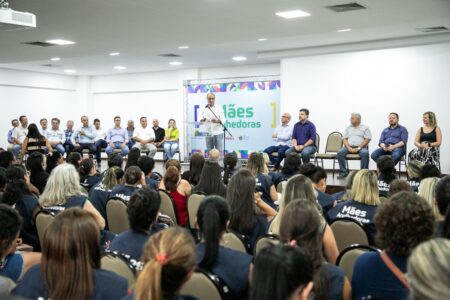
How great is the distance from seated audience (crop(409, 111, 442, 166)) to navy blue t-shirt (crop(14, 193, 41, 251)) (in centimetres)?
661


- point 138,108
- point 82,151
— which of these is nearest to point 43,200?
point 82,151

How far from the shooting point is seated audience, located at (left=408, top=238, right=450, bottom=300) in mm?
1259

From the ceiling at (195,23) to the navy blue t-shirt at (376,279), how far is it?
15.3 ft

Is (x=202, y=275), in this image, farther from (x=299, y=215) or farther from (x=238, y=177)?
(x=238, y=177)

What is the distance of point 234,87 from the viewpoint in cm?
1487

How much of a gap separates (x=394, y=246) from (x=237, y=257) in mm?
714

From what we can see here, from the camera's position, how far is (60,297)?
72.5 inches

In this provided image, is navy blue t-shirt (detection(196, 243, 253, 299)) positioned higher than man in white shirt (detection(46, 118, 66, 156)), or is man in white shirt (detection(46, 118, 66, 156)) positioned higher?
man in white shirt (detection(46, 118, 66, 156))

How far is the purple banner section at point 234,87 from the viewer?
14.1m

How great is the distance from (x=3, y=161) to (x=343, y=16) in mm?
5322

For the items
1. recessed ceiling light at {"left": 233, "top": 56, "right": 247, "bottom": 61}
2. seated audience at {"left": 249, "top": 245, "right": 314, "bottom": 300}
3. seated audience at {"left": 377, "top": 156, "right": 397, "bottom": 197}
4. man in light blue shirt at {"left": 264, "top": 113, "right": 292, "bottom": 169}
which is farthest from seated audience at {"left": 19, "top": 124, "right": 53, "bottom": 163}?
seated audience at {"left": 249, "top": 245, "right": 314, "bottom": 300}

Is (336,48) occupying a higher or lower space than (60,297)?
higher

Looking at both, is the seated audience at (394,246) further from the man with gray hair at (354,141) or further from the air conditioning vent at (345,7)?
the man with gray hair at (354,141)

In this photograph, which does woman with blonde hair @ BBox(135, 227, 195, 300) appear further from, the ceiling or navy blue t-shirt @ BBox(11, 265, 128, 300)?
the ceiling
